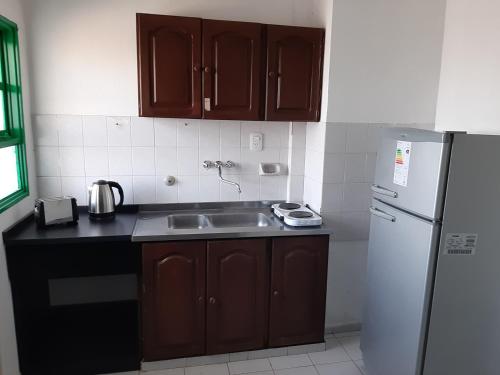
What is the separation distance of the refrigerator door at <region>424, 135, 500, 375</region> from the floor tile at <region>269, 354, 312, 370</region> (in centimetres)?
79

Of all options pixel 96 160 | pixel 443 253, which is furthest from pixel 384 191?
pixel 96 160

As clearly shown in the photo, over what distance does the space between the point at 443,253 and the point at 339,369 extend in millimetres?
1069

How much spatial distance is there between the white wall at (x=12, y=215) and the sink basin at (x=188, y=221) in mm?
865

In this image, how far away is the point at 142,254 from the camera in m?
2.07

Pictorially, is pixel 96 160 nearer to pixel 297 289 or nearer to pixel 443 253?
pixel 297 289

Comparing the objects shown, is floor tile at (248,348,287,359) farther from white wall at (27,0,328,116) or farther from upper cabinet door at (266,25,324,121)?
white wall at (27,0,328,116)

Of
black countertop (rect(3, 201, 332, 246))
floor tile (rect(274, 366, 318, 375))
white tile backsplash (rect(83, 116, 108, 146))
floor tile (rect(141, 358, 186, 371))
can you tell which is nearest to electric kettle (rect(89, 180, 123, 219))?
black countertop (rect(3, 201, 332, 246))

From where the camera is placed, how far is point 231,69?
2.26m

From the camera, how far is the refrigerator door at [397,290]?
1.69 meters

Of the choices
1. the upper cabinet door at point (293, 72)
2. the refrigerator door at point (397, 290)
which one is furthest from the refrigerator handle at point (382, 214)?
the upper cabinet door at point (293, 72)

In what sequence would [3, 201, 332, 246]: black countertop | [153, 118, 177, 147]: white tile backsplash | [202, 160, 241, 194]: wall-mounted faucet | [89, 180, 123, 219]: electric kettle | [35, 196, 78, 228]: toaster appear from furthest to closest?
1. [202, 160, 241, 194]: wall-mounted faucet
2. [153, 118, 177, 147]: white tile backsplash
3. [89, 180, 123, 219]: electric kettle
4. [35, 196, 78, 228]: toaster
5. [3, 201, 332, 246]: black countertop

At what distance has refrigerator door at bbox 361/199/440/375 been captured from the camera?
1688 millimetres

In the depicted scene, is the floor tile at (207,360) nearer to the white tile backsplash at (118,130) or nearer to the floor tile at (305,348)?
the floor tile at (305,348)

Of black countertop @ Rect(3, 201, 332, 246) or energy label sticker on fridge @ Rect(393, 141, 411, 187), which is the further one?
black countertop @ Rect(3, 201, 332, 246)
